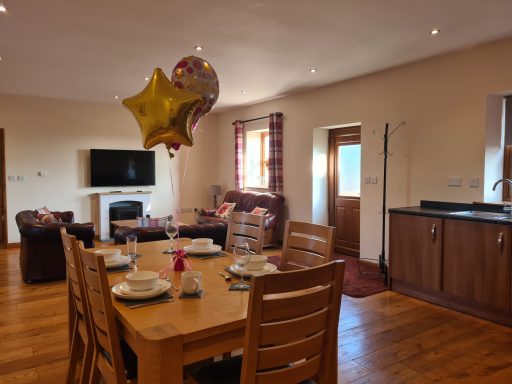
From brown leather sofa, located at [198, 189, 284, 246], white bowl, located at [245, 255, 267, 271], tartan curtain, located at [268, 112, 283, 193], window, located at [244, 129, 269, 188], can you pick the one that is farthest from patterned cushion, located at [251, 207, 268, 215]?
white bowl, located at [245, 255, 267, 271]

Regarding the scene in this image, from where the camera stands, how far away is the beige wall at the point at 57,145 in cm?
657

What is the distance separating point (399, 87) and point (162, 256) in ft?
12.3

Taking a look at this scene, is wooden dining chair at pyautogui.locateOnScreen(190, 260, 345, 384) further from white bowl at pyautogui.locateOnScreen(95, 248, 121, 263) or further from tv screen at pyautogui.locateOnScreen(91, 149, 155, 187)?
tv screen at pyautogui.locateOnScreen(91, 149, 155, 187)

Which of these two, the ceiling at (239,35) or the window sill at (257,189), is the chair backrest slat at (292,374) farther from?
the window sill at (257,189)

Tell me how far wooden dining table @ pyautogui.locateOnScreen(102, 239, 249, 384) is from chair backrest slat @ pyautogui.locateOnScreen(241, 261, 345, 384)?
18cm

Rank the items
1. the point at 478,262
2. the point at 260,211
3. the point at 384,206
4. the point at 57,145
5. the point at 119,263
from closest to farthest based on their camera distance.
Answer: the point at 119,263 → the point at 478,262 → the point at 384,206 → the point at 260,211 → the point at 57,145

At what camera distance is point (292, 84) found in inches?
226

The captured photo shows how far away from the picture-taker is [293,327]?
130 cm

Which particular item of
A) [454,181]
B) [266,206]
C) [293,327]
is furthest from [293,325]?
[266,206]

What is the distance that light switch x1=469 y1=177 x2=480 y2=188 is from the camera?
157 inches

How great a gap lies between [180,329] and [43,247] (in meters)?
3.81

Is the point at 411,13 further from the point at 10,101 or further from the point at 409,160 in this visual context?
the point at 10,101

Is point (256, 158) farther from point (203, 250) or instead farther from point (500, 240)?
point (203, 250)

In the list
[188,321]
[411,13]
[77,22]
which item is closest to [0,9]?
[77,22]
